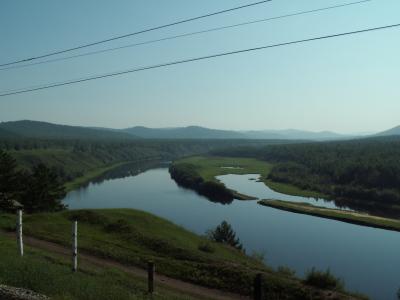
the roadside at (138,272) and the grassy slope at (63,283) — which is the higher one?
the grassy slope at (63,283)

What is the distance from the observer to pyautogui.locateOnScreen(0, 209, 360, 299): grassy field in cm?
1922

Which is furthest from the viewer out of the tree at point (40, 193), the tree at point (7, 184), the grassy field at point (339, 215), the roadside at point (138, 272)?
the grassy field at point (339, 215)

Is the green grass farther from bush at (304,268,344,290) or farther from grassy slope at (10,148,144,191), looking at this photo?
bush at (304,268,344,290)

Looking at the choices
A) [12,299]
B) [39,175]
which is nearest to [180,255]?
[12,299]

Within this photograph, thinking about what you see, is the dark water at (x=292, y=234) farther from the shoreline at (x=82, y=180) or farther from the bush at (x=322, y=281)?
the bush at (x=322, y=281)

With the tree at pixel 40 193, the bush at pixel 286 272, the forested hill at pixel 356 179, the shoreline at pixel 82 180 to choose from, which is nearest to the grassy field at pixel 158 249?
the bush at pixel 286 272

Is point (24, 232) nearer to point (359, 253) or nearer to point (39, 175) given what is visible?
point (39, 175)

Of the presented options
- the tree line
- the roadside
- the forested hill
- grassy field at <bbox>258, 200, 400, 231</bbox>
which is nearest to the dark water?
grassy field at <bbox>258, 200, 400, 231</bbox>

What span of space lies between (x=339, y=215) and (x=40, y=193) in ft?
170

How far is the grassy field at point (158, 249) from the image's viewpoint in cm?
1922

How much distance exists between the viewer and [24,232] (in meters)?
26.8

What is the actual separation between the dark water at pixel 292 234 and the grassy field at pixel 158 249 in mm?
18080

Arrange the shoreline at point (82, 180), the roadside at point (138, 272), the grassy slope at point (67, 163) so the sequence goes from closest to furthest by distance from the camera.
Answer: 1. the roadside at point (138, 272)
2. the shoreline at point (82, 180)
3. the grassy slope at point (67, 163)

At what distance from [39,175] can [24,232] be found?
35.9 m
